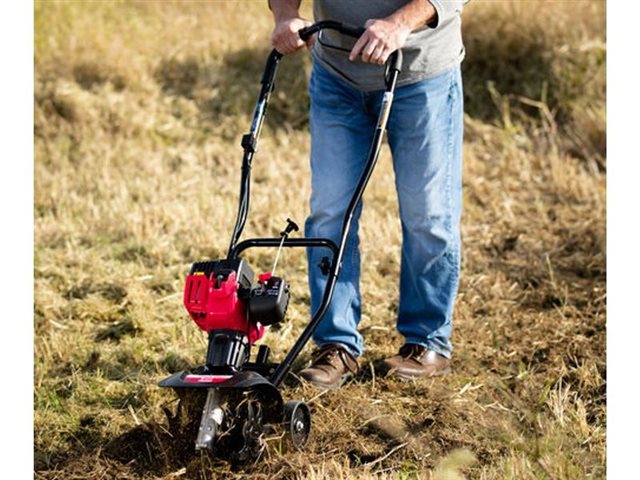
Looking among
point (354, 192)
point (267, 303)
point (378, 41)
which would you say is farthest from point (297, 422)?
point (378, 41)

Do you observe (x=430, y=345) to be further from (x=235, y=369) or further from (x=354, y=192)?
(x=235, y=369)

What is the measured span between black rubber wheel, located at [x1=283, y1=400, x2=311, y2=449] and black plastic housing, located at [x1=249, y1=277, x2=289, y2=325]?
0.28m

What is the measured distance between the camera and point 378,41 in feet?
11.4

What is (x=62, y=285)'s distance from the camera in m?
5.32

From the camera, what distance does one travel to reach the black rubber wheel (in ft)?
10.9

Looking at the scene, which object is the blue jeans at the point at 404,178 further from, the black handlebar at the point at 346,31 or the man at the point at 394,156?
the black handlebar at the point at 346,31

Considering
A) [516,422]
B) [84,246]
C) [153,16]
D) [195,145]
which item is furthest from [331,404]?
[153,16]

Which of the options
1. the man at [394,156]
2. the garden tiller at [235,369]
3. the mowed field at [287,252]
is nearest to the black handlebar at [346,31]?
the man at [394,156]

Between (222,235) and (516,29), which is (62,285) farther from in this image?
(516,29)

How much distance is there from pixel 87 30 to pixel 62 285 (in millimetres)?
3644

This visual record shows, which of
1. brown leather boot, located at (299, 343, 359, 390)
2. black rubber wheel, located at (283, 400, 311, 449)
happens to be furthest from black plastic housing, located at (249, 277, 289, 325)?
brown leather boot, located at (299, 343, 359, 390)

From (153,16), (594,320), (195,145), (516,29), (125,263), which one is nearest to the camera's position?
(594,320)

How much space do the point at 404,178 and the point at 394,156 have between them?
0.10 metres

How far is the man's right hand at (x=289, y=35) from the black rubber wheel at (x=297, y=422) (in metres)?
1.20
